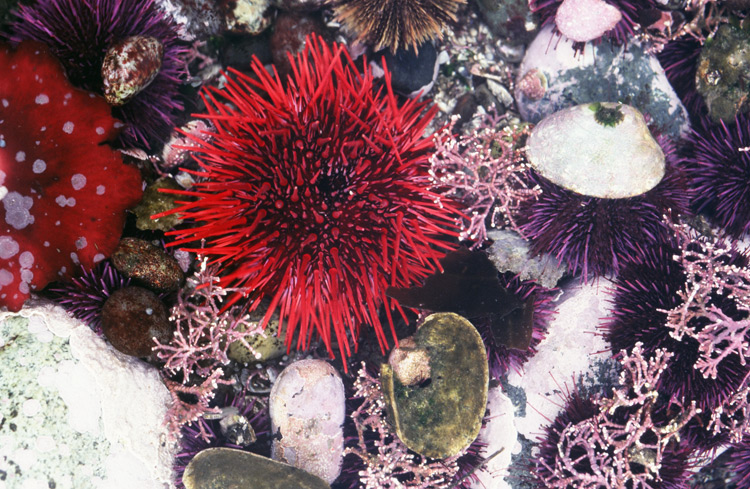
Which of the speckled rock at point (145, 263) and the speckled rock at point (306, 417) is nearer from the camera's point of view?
the speckled rock at point (145, 263)

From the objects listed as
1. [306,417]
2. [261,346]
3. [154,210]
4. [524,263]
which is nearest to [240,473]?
[306,417]

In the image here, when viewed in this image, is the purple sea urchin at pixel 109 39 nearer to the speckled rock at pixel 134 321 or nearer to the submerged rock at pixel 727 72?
the speckled rock at pixel 134 321

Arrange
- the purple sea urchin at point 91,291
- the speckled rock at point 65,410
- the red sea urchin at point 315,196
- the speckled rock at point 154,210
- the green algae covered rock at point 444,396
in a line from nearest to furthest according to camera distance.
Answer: the red sea urchin at point 315,196 → the speckled rock at point 65,410 → the purple sea urchin at point 91,291 → the speckled rock at point 154,210 → the green algae covered rock at point 444,396

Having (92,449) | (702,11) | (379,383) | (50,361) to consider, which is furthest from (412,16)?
(92,449)

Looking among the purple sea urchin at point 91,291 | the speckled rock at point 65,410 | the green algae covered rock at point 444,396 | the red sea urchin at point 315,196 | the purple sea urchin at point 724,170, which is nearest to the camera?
the red sea urchin at point 315,196

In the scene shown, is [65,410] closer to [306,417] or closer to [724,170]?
[306,417]

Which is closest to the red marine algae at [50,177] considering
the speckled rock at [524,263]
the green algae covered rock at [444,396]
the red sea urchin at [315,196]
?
the red sea urchin at [315,196]

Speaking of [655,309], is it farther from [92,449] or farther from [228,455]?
[92,449]
